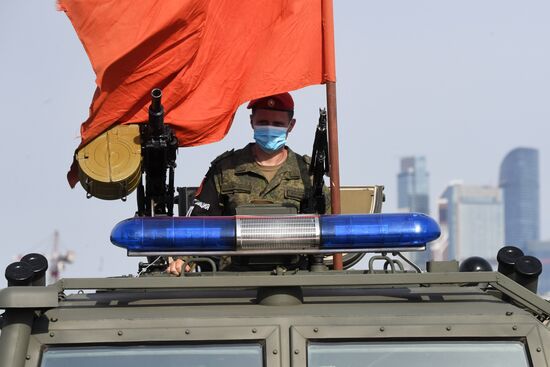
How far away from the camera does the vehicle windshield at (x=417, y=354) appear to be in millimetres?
6078

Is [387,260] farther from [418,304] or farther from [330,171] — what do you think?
[330,171]

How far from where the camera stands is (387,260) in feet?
23.2

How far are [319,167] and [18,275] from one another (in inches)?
95.4

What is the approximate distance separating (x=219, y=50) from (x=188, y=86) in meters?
0.36

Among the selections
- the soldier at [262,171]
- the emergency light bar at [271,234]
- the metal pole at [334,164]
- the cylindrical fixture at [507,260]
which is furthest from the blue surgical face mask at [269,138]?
the emergency light bar at [271,234]

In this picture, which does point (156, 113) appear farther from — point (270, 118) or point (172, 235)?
point (172, 235)

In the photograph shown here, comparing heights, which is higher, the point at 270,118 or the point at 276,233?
the point at 270,118

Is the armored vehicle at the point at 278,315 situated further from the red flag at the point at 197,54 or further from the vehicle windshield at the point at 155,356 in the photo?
the red flag at the point at 197,54

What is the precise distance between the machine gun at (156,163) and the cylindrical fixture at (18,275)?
1360 mm

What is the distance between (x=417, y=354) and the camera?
6.11 metres

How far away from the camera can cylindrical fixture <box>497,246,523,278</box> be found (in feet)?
23.5

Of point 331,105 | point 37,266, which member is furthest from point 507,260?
point 37,266

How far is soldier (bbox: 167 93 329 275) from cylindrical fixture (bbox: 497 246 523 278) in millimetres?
1683

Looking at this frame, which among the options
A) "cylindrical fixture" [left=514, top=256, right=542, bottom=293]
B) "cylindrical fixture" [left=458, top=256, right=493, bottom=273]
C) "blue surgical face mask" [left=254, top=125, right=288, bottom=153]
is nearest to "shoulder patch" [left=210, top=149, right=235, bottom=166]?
"blue surgical face mask" [left=254, top=125, right=288, bottom=153]
